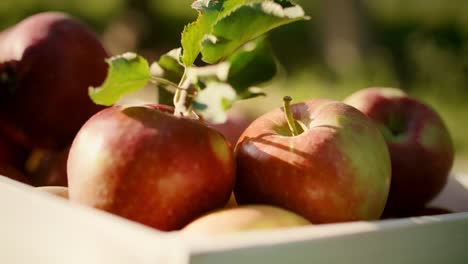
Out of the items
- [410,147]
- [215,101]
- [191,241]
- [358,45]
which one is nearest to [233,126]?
[410,147]

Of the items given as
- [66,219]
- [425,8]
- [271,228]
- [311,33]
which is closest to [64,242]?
[66,219]

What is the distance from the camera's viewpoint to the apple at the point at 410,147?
2.54ft

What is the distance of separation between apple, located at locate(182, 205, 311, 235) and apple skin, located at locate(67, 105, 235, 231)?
39mm

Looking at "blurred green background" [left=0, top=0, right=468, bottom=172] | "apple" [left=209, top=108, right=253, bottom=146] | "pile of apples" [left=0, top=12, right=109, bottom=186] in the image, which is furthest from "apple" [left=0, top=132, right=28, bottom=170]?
"blurred green background" [left=0, top=0, right=468, bottom=172]

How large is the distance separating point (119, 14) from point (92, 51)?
22.4ft

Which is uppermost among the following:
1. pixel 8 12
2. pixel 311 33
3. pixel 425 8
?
pixel 425 8

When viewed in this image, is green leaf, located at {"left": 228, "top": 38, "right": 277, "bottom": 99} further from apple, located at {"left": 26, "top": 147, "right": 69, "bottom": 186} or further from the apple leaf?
apple, located at {"left": 26, "top": 147, "right": 69, "bottom": 186}

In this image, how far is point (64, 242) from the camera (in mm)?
507

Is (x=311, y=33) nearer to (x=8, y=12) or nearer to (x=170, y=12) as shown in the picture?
(x=170, y=12)

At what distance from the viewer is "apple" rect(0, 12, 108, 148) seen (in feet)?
2.91

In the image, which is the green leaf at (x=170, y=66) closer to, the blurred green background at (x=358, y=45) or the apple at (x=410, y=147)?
the apple at (x=410, y=147)

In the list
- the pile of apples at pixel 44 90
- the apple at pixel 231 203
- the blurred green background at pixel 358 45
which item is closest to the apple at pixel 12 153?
the pile of apples at pixel 44 90

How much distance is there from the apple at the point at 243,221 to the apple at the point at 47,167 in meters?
0.36

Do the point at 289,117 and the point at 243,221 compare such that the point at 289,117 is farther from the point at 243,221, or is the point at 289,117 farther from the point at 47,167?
the point at 47,167
